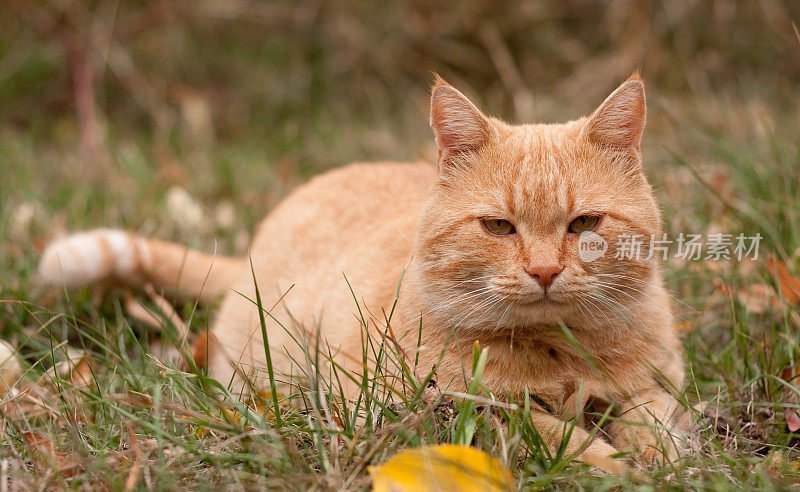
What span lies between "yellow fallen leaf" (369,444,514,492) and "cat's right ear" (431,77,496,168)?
0.90 metres

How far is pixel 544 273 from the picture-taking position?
5.84ft

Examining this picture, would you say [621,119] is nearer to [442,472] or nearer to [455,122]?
[455,122]

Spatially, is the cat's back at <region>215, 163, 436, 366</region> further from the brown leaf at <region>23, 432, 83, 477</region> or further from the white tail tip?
the brown leaf at <region>23, 432, 83, 477</region>

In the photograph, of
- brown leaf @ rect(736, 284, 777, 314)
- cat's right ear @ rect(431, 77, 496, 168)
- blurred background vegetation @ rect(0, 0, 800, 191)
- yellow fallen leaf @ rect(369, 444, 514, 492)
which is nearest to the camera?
yellow fallen leaf @ rect(369, 444, 514, 492)

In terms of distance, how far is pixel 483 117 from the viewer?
81.2 inches

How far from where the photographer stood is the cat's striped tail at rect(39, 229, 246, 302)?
2.88m

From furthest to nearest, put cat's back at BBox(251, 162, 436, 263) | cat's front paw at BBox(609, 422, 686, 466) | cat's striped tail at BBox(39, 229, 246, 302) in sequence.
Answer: cat's striped tail at BBox(39, 229, 246, 302) → cat's back at BBox(251, 162, 436, 263) → cat's front paw at BBox(609, 422, 686, 466)

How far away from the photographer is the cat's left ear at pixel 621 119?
200 cm

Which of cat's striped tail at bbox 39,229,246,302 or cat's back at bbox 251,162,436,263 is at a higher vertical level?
cat's back at bbox 251,162,436,263

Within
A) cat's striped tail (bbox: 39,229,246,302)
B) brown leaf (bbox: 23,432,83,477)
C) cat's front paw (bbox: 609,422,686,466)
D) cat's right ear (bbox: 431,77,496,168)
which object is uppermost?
cat's right ear (bbox: 431,77,496,168)

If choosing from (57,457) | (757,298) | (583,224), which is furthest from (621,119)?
(57,457)

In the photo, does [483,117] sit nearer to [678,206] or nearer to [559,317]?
[559,317]

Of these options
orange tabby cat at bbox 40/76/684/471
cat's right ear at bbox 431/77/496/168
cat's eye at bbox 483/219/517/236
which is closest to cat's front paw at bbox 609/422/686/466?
orange tabby cat at bbox 40/76/684/471

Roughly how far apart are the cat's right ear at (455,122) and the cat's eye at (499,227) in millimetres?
261
